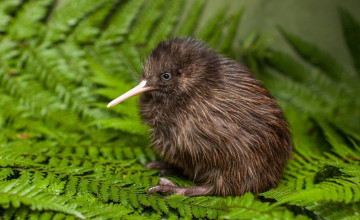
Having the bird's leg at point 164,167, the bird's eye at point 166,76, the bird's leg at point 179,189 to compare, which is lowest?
the bird's leg at point 179,189

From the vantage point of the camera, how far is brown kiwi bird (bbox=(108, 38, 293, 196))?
1.75 meters

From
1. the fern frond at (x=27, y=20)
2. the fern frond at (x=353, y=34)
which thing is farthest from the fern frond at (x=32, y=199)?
the fern frond at (x=353, y=34)

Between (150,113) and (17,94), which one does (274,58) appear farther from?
(17,94)

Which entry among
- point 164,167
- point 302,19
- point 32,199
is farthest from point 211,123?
point 302,19

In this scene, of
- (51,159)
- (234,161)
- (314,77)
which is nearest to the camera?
(234,161)

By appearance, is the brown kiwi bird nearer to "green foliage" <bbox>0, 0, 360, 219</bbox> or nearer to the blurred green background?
"green foliage" <bbox>0, 0, 360, 219</bbox>

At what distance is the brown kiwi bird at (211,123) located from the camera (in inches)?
68.8

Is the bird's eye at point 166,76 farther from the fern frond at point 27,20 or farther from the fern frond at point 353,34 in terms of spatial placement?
the fern frond at point 353,34

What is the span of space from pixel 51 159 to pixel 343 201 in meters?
1.35

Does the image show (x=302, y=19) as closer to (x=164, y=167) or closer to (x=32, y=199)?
(x=164, y=167)

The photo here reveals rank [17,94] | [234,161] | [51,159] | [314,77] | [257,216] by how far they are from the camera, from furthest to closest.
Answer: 1. [314,77]
2. [17,94]
3. [51,159]
4. [234,161]
5. [257,216]

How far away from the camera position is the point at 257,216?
1313mm

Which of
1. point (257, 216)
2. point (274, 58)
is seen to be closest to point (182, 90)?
point (257, 216)

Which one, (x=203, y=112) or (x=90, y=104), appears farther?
(x=90, y=104)
